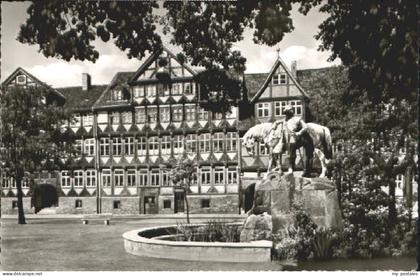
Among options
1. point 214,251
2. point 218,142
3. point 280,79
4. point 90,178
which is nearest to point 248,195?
point 218,142

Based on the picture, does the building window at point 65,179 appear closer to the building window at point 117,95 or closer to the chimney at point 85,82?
the chimney at point 85,82

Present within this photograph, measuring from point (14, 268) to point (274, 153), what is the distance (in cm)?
644

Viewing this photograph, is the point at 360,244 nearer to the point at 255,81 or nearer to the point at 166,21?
the point at 166,21

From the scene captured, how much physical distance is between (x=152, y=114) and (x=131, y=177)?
5152mm

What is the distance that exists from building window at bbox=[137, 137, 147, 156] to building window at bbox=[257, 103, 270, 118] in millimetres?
8915

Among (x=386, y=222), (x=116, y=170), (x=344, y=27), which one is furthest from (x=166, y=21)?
(x=116, y=170)

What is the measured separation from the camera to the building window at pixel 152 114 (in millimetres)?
45781

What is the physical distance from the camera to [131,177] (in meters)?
46.9

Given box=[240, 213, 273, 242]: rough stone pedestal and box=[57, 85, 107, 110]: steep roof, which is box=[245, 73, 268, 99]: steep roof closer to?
box=[57, 85, 107, 110]: steep roof

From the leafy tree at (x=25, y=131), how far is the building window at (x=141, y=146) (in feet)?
41.5

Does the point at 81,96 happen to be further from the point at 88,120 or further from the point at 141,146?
the point at 141,146

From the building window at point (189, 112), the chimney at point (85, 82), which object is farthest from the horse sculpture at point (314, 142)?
the chimney at point (85, 82)

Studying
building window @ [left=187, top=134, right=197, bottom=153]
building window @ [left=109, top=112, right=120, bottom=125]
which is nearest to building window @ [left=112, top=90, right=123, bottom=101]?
building window @ [left=109, top=112, right=120, bottom=125]

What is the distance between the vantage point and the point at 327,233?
42.9ft
